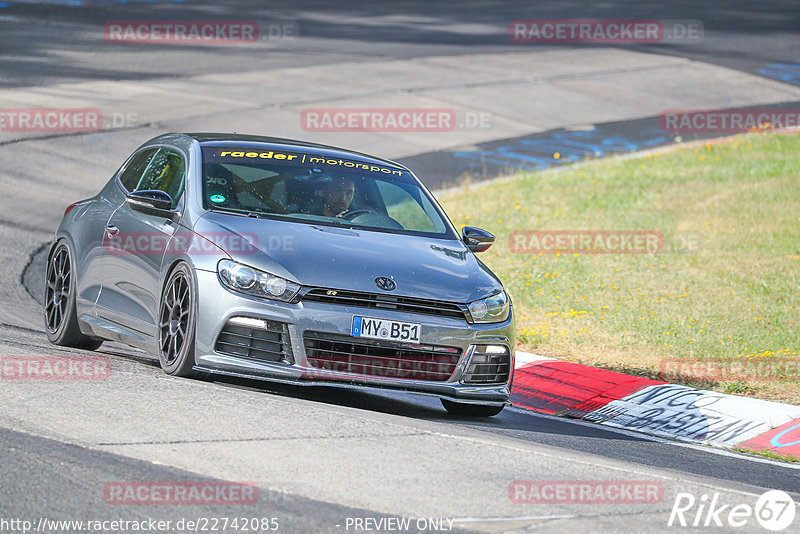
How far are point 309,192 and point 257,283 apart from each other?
1.35 metres

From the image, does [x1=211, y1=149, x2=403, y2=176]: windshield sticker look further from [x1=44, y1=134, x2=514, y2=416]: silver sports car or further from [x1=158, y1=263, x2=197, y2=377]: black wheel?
[x1=158, y1=263, x2=197, y2=377]: black wheel

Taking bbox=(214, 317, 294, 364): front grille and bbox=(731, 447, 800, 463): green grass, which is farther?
bbox=(731, 447, 800, 463): green grass

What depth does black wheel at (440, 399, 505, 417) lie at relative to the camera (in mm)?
8273

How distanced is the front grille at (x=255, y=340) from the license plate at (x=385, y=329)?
43 cm

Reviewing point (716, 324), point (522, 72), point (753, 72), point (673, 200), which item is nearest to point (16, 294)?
point (716, 324)

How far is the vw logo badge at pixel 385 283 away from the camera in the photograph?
7.39m

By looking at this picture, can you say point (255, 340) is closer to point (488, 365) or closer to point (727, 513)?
point (488, 365)

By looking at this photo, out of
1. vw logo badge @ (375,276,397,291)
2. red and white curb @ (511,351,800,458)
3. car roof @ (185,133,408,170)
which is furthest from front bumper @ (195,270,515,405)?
red and white curb @ (511,351,800,458)

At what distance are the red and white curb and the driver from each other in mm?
2297

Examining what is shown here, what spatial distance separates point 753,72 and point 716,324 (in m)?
20.6

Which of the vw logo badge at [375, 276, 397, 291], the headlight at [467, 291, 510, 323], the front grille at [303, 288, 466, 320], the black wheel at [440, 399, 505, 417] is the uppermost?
the vw logo badge at [375, 276, 397, 291]

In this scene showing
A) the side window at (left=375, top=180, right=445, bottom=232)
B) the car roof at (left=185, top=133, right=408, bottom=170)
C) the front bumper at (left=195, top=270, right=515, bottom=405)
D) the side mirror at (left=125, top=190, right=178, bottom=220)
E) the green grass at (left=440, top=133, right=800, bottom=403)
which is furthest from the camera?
the green grass at (left=440, top=133, right=800, bottom=403)

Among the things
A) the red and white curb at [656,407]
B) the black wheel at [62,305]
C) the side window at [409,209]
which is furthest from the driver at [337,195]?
the red and white curb at [656,407]

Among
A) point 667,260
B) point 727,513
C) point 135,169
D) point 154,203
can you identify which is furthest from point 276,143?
point 667,260
